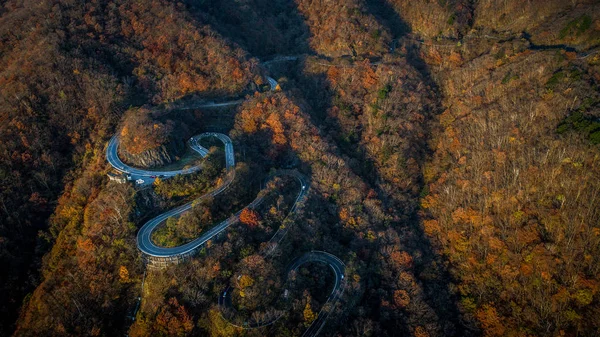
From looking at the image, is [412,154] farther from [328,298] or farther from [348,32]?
[348,32]

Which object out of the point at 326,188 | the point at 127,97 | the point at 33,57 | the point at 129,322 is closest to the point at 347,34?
the point at 326,188

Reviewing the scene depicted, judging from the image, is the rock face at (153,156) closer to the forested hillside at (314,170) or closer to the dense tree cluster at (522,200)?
the forested hillside at (314,170)

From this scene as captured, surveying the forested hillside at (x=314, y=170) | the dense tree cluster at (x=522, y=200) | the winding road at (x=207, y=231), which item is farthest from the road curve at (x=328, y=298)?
the dense tree cluster at (x=522, y=200)

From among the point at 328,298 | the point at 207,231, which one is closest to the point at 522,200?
the point at 328,298

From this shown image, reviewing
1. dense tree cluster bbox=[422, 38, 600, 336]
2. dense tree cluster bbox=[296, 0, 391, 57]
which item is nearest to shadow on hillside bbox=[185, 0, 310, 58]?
dense tree cluster bbox=[296, 0, 391, 57]

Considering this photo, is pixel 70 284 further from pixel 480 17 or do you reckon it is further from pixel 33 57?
pixel 480 17

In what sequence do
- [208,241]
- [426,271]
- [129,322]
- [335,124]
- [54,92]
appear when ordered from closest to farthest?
[129,322], [208,241], [426,271], [54,92], [335,124]
